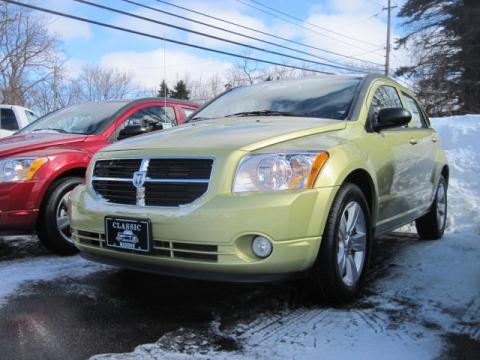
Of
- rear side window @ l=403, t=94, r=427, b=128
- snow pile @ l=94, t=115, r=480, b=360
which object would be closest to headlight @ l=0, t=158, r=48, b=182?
snow pile @ l=94, t=115, r=480, b=360

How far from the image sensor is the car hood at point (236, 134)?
10.9ft

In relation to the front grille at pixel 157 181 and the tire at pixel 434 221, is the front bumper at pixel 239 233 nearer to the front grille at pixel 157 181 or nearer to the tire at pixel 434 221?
the front grille at pixel 157 181

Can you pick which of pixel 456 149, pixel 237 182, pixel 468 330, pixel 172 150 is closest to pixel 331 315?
pixel 468 330

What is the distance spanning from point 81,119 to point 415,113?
142 inches

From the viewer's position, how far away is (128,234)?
3.33 meters

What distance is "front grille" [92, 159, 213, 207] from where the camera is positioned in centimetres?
320

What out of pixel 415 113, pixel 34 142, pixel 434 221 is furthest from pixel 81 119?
pixel 434 221

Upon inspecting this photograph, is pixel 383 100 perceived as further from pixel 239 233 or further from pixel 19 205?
pixel 19 205

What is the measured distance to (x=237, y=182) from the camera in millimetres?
3133

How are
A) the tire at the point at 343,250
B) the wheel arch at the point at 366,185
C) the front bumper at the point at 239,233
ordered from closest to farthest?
the front bumper at the point at 239,233, the tire at the point at 343,250, the wheel arch at the point at 366,185

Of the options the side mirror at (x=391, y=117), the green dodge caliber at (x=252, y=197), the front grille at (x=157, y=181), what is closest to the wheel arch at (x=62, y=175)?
the green dodge caliber at (x=252, y=197)

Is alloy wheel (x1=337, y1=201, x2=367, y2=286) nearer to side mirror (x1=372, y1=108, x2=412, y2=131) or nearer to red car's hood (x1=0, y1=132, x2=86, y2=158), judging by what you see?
side mirror (x1=372, y1=108, x2=412, y2=131)

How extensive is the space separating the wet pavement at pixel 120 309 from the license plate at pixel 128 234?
431mm

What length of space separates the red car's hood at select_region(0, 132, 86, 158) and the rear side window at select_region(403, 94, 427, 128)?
331cm
